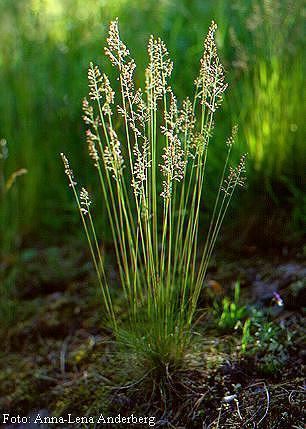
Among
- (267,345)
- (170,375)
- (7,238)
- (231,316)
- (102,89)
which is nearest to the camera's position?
Answer: (102,89)

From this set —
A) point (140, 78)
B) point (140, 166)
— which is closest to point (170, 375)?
point (140, 166)

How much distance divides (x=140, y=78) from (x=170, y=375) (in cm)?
184

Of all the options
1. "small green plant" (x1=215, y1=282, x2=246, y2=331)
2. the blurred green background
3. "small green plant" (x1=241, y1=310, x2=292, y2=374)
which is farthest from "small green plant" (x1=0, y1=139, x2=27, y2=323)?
"small green plant" (x1=241, y1=310, x2=292, y2=374)

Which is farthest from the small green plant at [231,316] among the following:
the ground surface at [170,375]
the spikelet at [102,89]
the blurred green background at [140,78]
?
the spikelet at [102,89]

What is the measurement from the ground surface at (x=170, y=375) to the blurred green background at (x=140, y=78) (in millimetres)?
267

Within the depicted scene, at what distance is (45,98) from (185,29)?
97cm

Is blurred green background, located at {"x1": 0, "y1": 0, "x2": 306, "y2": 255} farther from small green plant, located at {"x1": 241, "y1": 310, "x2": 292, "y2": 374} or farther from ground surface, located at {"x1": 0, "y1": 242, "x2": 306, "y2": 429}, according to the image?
small green plant, located at {"x1": 241, "y1": 310, "x2": 292, "y2": 374}

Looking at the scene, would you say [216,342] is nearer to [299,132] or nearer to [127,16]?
[299,132]

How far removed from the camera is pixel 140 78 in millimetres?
3379

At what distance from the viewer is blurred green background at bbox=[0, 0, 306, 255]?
9.23 ft

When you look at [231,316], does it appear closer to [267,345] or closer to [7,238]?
[267,345]

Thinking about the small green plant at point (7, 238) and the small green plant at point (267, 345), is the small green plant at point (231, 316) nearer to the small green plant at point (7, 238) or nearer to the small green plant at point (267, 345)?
the small green plant at point (267, 345)

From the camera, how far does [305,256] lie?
2572 mm

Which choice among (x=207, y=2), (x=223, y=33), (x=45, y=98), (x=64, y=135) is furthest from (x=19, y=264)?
(x=207, y=2)
